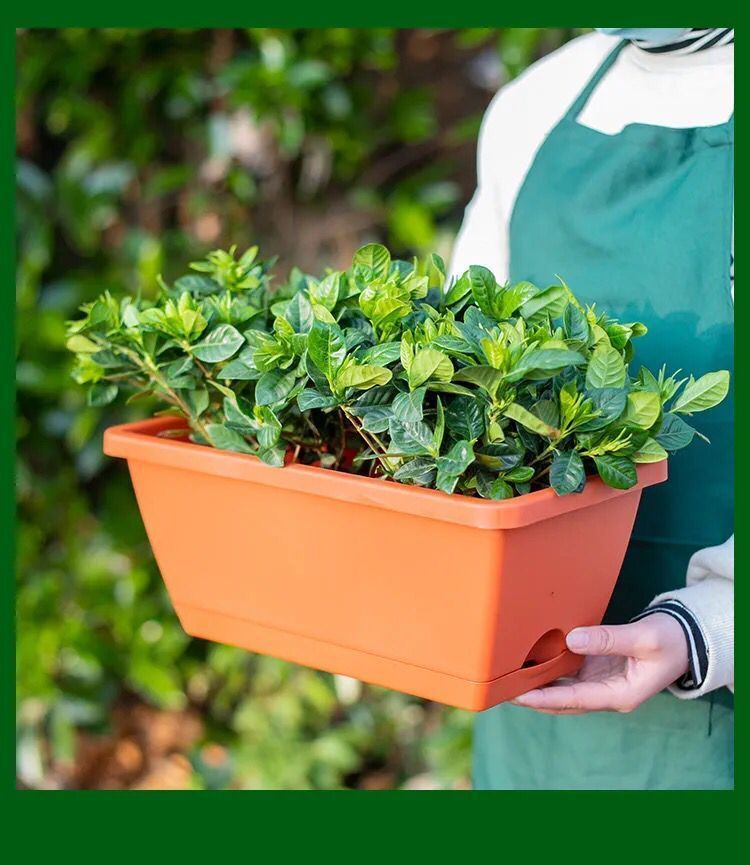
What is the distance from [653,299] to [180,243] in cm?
102

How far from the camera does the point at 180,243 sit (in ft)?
5.44

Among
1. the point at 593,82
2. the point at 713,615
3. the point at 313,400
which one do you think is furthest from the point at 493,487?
the point at 593,82

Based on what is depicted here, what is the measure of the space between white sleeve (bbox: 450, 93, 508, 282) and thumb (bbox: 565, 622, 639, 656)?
40cm

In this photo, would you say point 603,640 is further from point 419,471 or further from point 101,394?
point 101,394

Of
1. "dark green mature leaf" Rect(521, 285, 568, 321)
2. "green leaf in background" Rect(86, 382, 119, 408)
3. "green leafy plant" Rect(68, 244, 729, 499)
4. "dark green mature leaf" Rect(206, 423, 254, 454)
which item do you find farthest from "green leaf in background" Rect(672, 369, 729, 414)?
"green leaf in background" Rect(86, 382, 119, 408)

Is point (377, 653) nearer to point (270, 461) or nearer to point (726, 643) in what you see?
point (270, 461)

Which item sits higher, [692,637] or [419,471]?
[419,471]

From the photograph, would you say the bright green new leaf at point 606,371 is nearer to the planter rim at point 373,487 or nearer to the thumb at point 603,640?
the planter rim at point 373,487

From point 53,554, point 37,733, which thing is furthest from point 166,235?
point 37,733

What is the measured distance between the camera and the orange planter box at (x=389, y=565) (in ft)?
2.10

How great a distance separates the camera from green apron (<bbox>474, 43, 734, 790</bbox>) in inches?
32.1

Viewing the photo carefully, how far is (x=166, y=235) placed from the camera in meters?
1.67

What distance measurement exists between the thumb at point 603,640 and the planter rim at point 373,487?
10cm

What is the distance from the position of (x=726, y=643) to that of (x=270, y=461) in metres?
0.37
